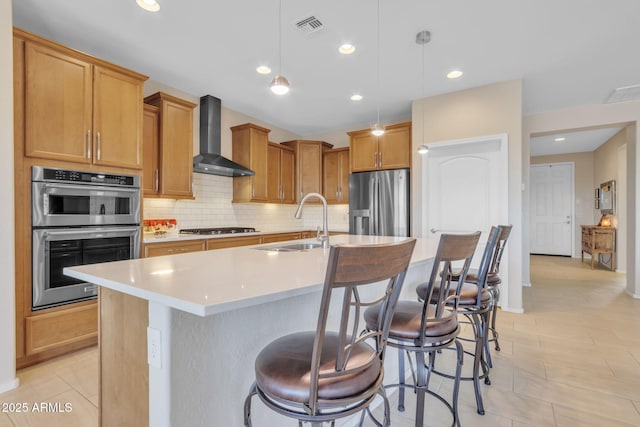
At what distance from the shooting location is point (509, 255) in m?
3.63

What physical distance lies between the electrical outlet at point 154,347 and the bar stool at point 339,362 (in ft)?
1.03

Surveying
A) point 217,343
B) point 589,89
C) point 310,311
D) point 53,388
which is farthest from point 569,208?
point 53,388

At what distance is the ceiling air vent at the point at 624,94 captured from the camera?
12.4ft

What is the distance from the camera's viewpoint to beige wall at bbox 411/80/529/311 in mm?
3584

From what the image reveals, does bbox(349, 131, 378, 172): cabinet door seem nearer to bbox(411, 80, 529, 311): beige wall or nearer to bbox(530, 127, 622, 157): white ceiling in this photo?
bbox(411, 80, 529, 311): beige wall

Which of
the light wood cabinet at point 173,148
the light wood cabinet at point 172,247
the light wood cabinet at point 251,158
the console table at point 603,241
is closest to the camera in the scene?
the light wood cabinet at point 172,247

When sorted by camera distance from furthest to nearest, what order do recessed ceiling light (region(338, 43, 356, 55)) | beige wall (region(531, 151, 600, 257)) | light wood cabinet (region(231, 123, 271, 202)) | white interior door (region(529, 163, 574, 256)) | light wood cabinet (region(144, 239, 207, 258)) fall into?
white interior door (region(529, 163, 574, 256)), beige wall (region(531, 151, 600, 257)), light wood cabinet (region(231, 123, 271, 202)), light wood cabinet (region(144, 239, 207, 258)), recessed ceiling light (region(338, 43, 356, 55))

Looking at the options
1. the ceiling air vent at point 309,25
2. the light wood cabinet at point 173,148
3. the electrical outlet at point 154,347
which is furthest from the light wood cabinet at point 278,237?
the electrical outlet at point 154,347

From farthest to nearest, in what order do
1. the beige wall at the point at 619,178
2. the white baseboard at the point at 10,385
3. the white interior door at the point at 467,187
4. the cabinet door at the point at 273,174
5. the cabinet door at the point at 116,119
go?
the beige wall at the point at 619,178 < the cabinet door at the point at 273,174 < the white interior door at the point at 467,187 < the cabinet door at the point at 116,119 < the white baseboard at the point at 10,385

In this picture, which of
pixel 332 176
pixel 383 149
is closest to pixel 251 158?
pixel 332 176

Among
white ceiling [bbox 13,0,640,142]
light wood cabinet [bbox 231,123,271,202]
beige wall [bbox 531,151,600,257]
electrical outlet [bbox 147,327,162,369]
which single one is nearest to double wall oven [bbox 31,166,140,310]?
white ceiling [bbox 13,0,640,142]

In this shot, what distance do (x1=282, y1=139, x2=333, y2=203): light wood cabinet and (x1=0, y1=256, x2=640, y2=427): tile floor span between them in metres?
3.39

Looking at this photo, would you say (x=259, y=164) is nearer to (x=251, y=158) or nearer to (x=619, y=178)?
(x=251, y=158)

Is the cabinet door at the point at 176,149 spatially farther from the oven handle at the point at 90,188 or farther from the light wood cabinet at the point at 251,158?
the light wood cabinet at the point at 251,158
